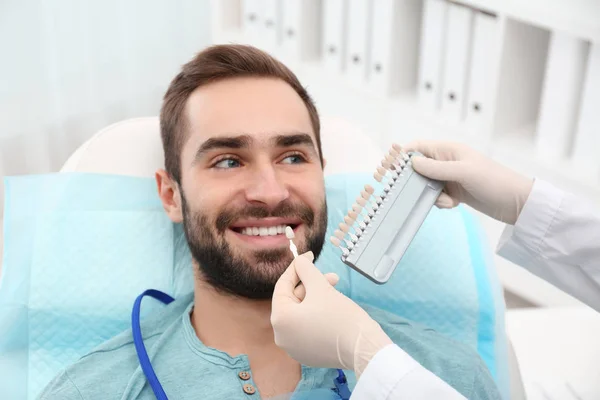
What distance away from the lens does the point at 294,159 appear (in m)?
1.57

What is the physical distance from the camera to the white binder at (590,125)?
2109mm

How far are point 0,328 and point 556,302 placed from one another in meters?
1.54

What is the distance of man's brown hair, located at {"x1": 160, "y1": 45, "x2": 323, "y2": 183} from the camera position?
62.5 inches

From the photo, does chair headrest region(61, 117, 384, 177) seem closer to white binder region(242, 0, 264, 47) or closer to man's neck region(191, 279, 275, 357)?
man's neck region(191, 279, 275, 357)

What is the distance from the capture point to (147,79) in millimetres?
2865

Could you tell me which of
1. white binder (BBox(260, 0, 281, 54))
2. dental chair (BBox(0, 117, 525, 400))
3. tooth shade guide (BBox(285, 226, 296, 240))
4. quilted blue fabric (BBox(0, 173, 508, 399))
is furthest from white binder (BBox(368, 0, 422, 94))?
tooth shade guide (BBox(285, 226, 296, 240))

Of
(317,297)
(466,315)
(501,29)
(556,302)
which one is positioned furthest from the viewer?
(556,302)

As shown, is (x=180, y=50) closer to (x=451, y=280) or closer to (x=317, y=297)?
(x=451, y=280)

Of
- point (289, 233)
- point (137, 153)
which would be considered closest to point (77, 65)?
point (137, 153)

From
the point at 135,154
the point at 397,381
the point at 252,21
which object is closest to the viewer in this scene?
the point at 397,381

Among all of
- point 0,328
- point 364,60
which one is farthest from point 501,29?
point 0,328

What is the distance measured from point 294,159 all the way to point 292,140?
0.05m

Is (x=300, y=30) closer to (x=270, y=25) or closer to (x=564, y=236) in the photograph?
(x=270, y=25)

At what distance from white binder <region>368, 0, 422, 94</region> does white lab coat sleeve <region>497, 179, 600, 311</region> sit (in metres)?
1.17
